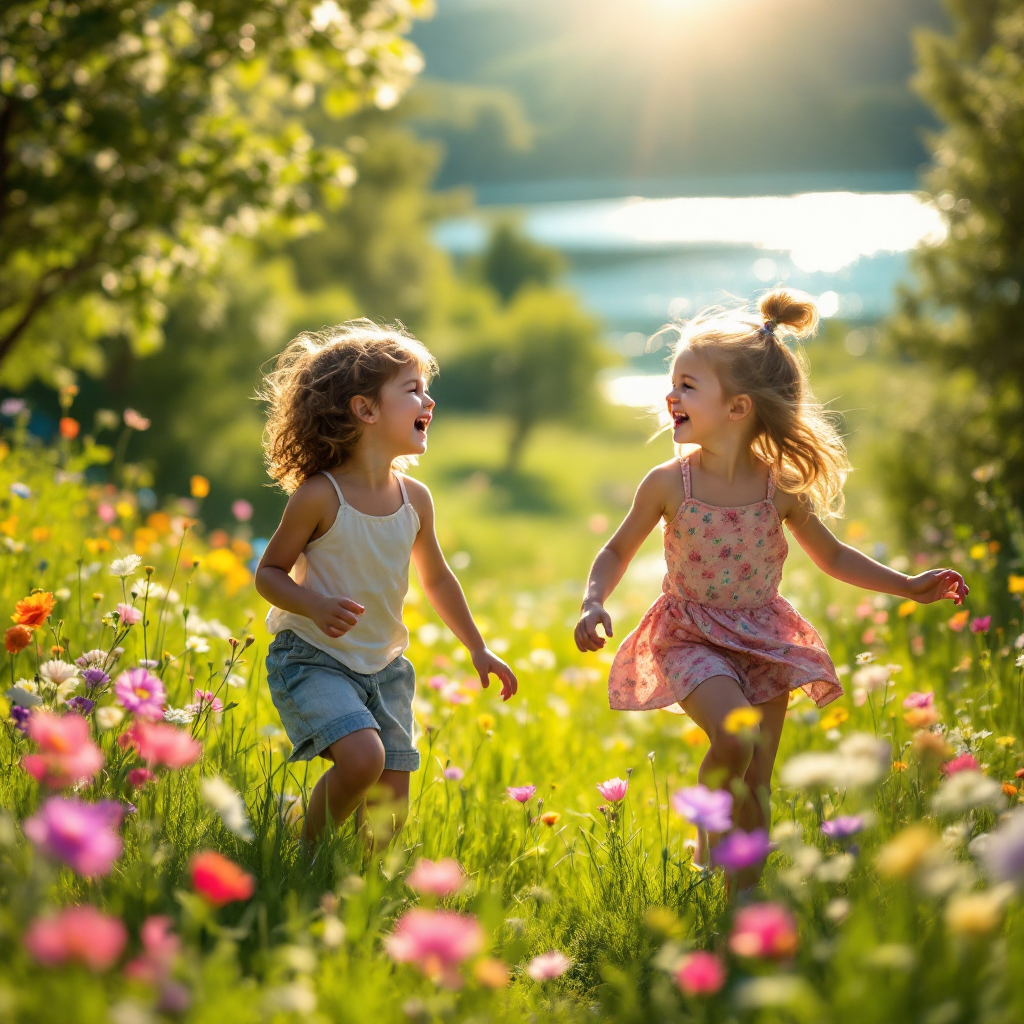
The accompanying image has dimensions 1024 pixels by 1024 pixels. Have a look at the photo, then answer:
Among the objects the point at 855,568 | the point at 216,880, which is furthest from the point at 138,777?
the point at 855,568

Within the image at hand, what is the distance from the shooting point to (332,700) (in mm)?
2557

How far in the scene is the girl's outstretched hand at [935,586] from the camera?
2.76 m

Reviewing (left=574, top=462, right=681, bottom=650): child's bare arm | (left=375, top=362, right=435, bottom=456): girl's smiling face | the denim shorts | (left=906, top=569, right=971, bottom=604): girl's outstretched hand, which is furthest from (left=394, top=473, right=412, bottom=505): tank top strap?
(left=906, top=569, right=971, bottom=604): girl's outstretched hand

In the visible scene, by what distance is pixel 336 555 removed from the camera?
2.70m

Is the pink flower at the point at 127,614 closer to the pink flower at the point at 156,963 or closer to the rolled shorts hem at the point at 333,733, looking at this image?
the rolled shorts hem at the point at 333,733

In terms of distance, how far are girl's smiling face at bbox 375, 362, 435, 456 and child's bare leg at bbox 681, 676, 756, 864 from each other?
3.25 feet

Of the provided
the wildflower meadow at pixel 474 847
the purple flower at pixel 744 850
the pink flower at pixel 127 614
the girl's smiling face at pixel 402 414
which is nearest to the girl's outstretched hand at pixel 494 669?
the wildflower meadow at pixel 474 847

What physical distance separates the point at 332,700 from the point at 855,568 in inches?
58.9

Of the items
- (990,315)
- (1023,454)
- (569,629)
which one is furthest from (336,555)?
(990,315)

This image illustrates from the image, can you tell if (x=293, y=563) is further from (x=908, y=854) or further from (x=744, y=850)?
(x=908, y=854)

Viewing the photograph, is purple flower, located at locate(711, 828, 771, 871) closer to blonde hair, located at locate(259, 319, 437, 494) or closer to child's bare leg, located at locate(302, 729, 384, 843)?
child's bare leg, located at locate(302, 729, 384, 843)

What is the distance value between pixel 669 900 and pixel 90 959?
1.49m

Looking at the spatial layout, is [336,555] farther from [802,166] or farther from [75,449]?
[802,166]

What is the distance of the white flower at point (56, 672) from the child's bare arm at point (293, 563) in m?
0.46
